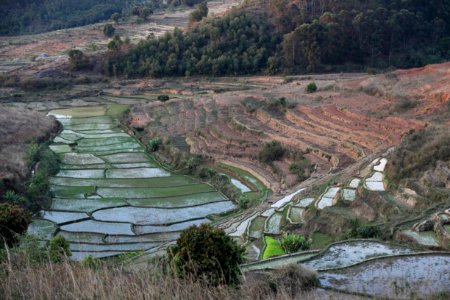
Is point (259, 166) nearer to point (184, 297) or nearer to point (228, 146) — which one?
point (228, 146)

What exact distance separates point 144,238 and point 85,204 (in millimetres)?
4195

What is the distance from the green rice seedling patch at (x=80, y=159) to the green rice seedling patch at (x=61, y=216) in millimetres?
6687

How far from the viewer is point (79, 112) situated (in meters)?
38.0

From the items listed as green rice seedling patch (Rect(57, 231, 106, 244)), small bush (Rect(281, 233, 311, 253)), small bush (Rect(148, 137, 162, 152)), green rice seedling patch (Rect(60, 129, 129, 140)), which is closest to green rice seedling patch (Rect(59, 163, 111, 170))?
small bush (Rect(148, 137, 162, 152))

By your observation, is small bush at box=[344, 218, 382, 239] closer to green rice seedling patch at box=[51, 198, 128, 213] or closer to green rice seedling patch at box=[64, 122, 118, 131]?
green rice seedling patch at box=[51, 198, 128, 213]

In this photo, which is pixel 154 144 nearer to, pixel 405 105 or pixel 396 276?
pixel 405 105

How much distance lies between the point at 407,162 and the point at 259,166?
28.7ft

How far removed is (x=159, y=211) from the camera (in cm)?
1991

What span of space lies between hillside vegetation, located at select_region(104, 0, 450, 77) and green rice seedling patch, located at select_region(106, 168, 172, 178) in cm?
2154

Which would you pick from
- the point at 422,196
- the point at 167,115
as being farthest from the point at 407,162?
the point at 167,115

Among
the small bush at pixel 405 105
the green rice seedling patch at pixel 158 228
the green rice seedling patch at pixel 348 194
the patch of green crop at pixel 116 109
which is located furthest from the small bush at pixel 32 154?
the small bush at pixel 405 105

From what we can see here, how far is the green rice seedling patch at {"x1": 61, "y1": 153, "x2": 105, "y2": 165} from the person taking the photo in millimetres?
26250

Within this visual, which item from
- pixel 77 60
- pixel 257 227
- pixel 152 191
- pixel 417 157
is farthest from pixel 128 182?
pixel 77 60

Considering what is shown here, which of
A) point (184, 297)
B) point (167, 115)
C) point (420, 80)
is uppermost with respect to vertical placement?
point (184, 297)
